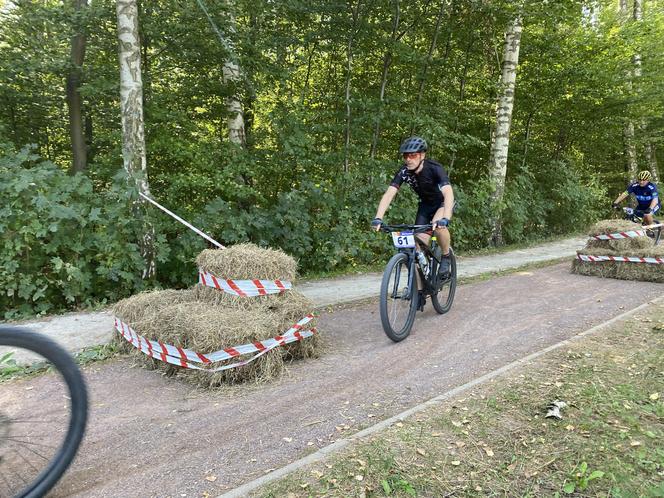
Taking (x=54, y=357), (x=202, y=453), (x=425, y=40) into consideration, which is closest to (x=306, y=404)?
(x=202, y=453)

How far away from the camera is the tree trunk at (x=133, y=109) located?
710cm

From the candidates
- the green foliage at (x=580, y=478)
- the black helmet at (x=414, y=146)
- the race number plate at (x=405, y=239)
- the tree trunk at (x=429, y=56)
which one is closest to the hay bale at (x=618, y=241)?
the tree trunk at (x=429, y=56)

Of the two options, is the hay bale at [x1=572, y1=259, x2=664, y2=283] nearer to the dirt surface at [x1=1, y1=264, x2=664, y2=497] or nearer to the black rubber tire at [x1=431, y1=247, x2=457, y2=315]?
the dirt surface at [x1=1, y1=264, x2=664, y2=497]

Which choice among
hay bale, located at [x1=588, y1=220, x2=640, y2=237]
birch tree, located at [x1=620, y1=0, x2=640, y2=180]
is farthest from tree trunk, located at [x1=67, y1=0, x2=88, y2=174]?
birch tree, located at [x1=620, y1=0, x2=640, y2=180]

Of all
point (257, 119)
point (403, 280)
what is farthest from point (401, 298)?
point (257, 119)

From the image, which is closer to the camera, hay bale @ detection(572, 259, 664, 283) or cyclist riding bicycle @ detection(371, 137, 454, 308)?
cyclist riding bicycle @ detection(371, 137, 454, 308)

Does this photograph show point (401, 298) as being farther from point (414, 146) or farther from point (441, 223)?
point (414, 146)

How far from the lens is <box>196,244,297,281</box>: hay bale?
4.92 m

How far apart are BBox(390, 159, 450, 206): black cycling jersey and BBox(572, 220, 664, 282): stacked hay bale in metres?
5.11

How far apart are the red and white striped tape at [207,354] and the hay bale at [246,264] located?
0.60 metres

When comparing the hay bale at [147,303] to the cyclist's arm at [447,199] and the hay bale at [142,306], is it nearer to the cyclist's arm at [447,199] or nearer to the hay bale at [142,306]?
the hay bale at [142,306]

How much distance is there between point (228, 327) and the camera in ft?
14.2

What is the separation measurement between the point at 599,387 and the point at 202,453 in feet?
10.4

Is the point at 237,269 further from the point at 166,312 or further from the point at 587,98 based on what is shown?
the point at 587,98
